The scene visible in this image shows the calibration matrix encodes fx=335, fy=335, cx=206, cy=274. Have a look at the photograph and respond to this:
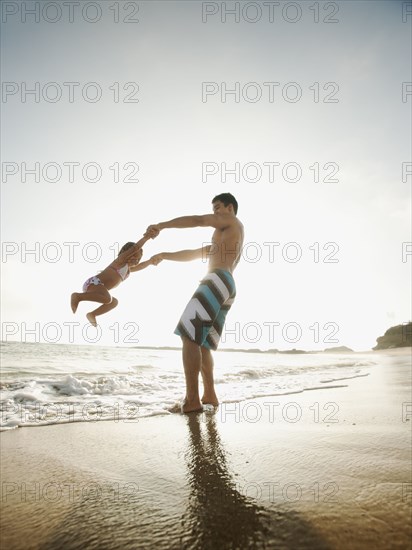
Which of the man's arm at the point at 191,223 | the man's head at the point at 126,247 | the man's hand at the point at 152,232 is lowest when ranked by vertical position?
the man's head at the point at 126,247

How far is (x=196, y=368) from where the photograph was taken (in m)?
3.30

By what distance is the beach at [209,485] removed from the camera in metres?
1.06

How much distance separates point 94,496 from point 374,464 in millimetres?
1415

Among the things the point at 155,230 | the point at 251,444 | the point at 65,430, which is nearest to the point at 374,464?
the point at 251,444

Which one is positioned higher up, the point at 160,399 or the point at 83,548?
the point at 83,548

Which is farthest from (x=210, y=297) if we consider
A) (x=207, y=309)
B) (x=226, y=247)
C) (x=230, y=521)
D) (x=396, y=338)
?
(x=396, y=338)

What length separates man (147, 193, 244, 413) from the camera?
334cm

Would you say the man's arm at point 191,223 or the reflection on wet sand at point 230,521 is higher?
the man's arm at point 191,223

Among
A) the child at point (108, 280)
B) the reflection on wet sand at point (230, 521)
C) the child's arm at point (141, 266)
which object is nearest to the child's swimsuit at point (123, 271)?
the child at point (108, 280)

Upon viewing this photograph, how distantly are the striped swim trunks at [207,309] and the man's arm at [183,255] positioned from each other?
26.0 inches

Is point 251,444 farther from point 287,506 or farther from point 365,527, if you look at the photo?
point 365,527

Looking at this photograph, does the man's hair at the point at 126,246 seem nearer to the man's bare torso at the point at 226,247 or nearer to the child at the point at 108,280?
the child at the point at 108,280

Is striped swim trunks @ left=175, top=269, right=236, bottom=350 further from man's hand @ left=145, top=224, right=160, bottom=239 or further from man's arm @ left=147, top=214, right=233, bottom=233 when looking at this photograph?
man's hand @ left=145, top=224, right=160, bottom=239

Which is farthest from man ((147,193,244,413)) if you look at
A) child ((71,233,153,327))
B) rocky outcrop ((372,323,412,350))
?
rocky outcrop ((372,323,412,350))
